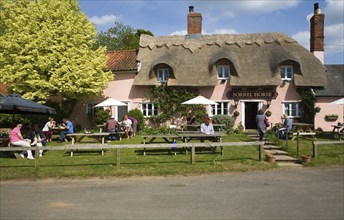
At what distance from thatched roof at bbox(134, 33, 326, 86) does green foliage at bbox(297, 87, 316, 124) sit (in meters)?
0.61

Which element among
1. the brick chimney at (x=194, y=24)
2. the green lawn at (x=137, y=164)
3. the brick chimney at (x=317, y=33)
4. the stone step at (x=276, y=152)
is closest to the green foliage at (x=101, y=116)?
the green lawn at (x=137, y=164)

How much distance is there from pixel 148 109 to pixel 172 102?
2.04 meters

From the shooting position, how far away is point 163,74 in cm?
Answer: 2339

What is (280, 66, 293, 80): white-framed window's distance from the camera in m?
22.5

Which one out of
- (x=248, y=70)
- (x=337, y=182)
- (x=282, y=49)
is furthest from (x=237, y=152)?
(x=282, y=49)

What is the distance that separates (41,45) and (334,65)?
2176 cm

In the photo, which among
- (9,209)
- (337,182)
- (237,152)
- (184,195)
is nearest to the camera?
(9,209)

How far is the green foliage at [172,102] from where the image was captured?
2262cm

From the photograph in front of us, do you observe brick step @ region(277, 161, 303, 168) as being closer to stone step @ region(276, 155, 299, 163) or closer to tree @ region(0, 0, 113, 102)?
stone step @ region(276, 155, 299, 163)

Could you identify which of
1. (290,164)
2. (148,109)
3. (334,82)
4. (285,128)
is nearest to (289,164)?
(290,164)

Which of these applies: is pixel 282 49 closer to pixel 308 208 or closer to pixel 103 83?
pixel 103 83

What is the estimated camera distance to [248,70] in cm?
2250

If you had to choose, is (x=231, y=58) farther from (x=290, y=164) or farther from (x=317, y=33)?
(x=290, y=164)

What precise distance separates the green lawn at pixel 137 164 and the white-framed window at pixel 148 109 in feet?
33.1
